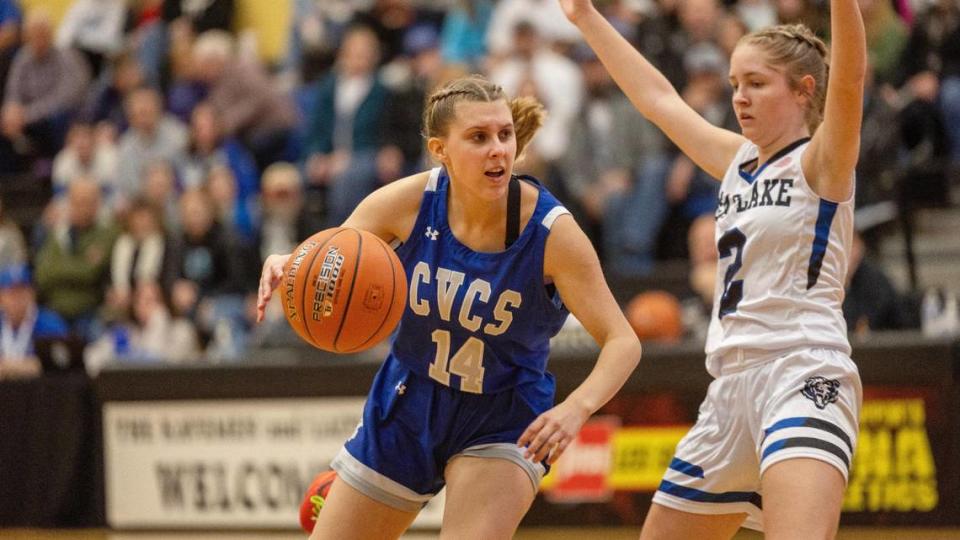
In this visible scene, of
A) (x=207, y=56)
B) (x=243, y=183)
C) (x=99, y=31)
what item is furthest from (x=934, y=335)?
(x=99, y=31)

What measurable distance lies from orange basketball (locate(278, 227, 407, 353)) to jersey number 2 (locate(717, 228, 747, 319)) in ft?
3.21

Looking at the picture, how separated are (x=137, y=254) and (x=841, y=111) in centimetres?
892

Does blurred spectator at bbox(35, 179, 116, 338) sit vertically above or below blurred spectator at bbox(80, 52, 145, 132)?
below

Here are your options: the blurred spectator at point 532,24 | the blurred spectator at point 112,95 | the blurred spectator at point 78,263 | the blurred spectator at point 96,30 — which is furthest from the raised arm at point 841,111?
the blurred spectator at point 96,30

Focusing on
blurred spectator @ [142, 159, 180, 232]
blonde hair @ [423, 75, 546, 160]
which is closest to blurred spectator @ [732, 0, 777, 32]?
blurred spectator @ [142, 159, 180, 232]

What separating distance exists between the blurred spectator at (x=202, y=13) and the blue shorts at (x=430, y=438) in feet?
34.9

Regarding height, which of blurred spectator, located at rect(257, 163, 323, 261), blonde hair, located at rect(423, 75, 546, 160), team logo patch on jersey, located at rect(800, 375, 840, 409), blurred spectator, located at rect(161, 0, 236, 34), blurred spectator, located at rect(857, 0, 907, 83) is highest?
blurred spectator, located at rect(161, 0, 236, 34)

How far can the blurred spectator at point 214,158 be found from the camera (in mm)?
12664

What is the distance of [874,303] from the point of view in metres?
8.52

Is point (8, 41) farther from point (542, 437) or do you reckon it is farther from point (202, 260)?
point (542, 437)

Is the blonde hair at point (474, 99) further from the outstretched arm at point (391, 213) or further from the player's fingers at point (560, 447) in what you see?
the player's fingers at point (560, 447)

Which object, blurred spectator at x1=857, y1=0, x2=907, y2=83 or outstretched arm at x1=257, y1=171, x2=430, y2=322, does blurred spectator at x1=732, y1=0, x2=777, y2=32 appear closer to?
blurred spectator at x1=857, y1=0, x2=907, y2=83

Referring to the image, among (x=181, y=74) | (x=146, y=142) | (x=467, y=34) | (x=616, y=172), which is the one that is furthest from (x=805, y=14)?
(x=181, y=74)

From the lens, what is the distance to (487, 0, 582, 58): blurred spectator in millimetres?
11477
